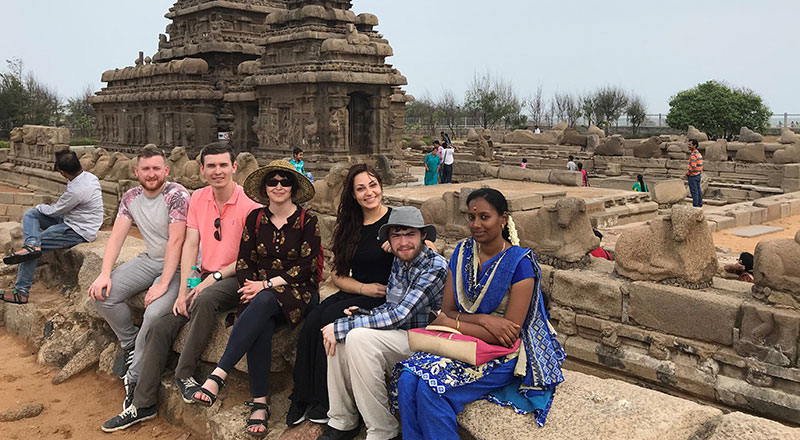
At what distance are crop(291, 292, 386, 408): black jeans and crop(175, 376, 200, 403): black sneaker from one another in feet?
1.93

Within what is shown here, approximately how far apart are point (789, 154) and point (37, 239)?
17.9 m

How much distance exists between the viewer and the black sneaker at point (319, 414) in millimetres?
3180

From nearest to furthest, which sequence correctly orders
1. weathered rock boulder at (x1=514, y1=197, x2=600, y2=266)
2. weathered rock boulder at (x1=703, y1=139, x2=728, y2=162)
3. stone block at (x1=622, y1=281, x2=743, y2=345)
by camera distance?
1. stone block at (x1=622, y1=281, x2=743, y2=345)
2. weathered rock boulder at (x1=514, y1=197, x2=600, y2=266)
3. weathered rock boulder at (x1=703, y1=139, x2=728, y2=162)

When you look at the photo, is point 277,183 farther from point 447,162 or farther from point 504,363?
point 447,162

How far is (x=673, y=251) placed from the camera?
5.47 meters

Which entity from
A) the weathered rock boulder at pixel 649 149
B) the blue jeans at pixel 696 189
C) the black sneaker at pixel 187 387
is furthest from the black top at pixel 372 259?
the weathered rock boulder at pixel 649 149

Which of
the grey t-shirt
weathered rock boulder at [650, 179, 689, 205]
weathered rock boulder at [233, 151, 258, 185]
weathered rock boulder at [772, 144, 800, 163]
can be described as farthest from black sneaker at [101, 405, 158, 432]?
weathered rock boulder at [772, 144, 800, 163]

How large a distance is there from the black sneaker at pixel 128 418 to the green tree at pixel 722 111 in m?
37.0

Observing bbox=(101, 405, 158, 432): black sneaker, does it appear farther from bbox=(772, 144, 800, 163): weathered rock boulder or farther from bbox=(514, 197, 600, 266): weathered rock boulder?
bbox=(772, 144, 800, 163): weathered rock boulder

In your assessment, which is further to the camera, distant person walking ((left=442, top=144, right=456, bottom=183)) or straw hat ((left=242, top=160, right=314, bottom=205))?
distant person walking ((left=442, top=144, right=456, bottom=183))

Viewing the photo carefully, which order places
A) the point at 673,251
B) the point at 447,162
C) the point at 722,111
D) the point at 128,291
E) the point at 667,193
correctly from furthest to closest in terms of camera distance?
1. the point at 722,111
2. the point at 447,162
3. the point at 667,193
4. the point at 673,251
5. the point at 128,291

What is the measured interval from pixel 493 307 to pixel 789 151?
17283 millimetres

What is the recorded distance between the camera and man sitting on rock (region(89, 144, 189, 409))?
163 inches

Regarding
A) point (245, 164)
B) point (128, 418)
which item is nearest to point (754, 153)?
point (245, 164)
